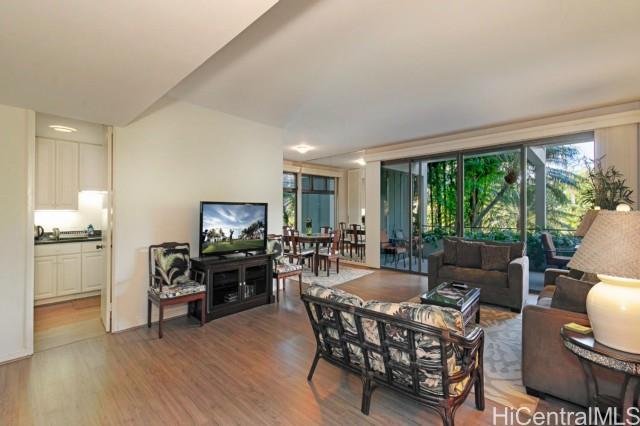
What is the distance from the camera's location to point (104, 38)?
5.75ft

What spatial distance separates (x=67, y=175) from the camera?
463 cm

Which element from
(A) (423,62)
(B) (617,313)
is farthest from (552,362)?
(A) (423,62)

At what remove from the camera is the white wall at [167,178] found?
353cm

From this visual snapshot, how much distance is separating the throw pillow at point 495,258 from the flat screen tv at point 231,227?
3382mm

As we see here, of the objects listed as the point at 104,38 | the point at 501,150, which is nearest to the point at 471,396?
the point at 104,38

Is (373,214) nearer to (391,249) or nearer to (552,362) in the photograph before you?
(391,249)

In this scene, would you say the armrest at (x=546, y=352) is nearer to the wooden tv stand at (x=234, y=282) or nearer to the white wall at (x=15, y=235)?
the wooden tv stand at (x=234, y=282)

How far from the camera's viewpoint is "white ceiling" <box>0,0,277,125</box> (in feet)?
4.97

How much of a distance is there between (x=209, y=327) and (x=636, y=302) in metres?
3.73

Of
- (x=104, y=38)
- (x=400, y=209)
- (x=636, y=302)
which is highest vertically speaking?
(x=104, y=38)

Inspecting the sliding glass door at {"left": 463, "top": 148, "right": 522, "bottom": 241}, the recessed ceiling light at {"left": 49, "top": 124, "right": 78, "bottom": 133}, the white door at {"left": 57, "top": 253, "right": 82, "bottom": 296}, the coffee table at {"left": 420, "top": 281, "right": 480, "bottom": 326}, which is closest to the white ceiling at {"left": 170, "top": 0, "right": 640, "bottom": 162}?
the sliding glass door at {"left": 463, "top": 148, "right": 522, "bottom": 241}

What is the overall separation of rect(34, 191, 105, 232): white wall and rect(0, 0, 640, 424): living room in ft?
0.15

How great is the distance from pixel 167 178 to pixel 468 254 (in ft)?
15.1

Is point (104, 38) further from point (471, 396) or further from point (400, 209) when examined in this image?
point (400, 209)
